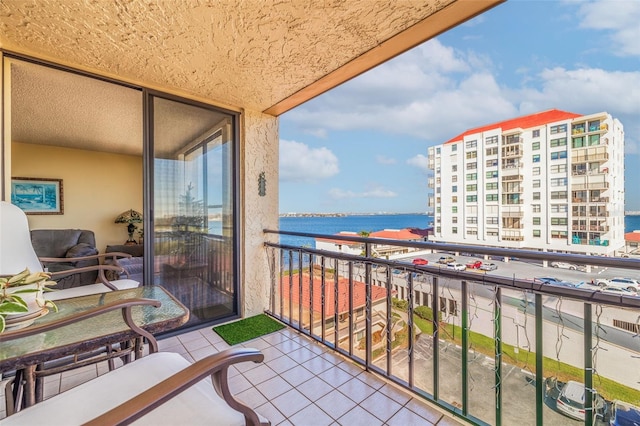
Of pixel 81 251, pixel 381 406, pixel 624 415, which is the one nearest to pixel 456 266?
pixel 624 415

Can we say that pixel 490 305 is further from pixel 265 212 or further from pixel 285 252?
pixel 265 212

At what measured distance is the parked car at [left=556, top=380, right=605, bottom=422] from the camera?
1.08 m

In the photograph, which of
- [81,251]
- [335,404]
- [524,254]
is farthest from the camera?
[81,251]

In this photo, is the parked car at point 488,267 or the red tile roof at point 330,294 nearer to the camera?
the parked car at point 488,267

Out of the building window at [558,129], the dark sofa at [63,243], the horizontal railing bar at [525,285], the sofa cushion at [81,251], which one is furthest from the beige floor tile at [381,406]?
the building window at [558,129]

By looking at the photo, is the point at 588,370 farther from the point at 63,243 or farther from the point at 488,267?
the point at 63,243

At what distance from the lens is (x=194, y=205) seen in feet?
8.50

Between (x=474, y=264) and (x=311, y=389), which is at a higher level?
(x=474, y=264)

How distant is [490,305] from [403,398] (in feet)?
2.61

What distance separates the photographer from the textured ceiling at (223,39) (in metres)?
1.43

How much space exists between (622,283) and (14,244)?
3130mm

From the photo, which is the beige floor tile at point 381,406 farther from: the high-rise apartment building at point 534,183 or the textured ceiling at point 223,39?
the textured ceiling at point 223,39

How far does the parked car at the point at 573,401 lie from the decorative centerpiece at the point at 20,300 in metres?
2.22

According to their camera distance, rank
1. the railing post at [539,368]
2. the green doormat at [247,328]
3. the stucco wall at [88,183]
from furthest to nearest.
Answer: the stucco wall at [88,183]
the green doormat at [247,328]
the railing post at [539,368]
